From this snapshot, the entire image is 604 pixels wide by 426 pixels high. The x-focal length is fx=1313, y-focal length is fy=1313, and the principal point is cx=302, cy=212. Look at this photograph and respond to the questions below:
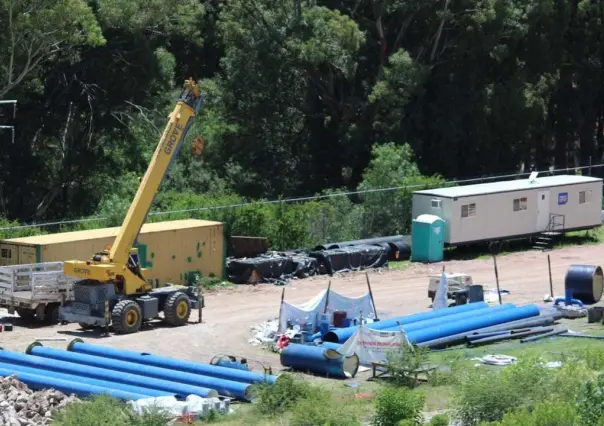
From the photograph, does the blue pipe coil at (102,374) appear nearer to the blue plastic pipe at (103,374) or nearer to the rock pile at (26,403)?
the blue plastic pipe at (103,374)

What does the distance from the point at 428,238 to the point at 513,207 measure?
181 inches

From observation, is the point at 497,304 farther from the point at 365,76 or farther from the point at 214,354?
the point at 365,76

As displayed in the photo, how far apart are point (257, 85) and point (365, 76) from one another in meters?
5.59

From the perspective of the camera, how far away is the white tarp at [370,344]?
31406 millimetres

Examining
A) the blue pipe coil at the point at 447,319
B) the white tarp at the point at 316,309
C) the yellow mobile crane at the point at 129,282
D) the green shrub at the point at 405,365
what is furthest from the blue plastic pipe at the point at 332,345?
the yellow mobile crane at the point at 129,282

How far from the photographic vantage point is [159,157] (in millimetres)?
36875

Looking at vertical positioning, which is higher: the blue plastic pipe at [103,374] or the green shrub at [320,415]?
the green shrub at [320,415]

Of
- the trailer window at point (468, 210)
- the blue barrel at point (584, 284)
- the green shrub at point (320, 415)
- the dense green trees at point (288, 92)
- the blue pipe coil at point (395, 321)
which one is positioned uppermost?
the dense green trees at point (288, 92)

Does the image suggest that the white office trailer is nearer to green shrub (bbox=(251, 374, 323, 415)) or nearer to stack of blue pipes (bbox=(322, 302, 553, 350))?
stack of blue pipes (bbox=(322, 302, 553, 350))

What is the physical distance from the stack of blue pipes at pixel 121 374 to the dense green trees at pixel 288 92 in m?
22.1

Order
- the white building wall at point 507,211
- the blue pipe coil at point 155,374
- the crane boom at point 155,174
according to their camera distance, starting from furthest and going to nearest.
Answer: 1. the white building wall at point 507,211
2. the crane boom at point 155,174
3. the blue pipe coil at point 155,374

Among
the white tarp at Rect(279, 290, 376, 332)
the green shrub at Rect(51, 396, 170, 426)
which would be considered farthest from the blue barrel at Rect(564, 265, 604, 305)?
the green shrub at Rect(51, 396, 170, 426)

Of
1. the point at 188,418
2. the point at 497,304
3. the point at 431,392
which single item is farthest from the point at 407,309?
the point at 188,418

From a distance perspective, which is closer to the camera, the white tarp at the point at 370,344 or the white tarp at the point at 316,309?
the white tarp at the point at 370,344
